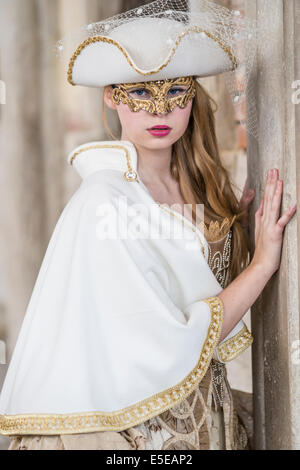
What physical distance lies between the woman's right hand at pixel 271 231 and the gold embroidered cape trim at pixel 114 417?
16cm

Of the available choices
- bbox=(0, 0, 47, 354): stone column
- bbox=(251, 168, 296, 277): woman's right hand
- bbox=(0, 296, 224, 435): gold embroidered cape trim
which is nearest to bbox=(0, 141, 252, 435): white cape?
bbox=(0, 296, 224, 435): gold embroidered cape trim

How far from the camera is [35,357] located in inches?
42.4

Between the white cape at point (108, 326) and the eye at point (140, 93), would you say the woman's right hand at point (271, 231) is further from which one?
the eye at point (140, 93)

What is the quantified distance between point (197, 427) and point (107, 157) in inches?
19.4

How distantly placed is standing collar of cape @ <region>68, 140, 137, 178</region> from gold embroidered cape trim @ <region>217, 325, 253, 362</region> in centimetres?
36

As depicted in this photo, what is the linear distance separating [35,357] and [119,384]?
150mm

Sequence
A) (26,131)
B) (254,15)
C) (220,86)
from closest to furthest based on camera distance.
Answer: (254,15) → (220,86) → (26,131)

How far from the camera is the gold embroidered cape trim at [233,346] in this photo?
121 centimetres

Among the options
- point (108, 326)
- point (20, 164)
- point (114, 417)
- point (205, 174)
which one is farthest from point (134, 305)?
point (20, 164)

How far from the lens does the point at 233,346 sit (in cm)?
122

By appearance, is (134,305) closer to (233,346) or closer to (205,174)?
(233,346)

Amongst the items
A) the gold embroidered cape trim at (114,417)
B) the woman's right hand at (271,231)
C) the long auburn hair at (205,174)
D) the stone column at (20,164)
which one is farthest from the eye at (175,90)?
the stone column at (20,164)

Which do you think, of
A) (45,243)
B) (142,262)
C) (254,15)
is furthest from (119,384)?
(45,243)
